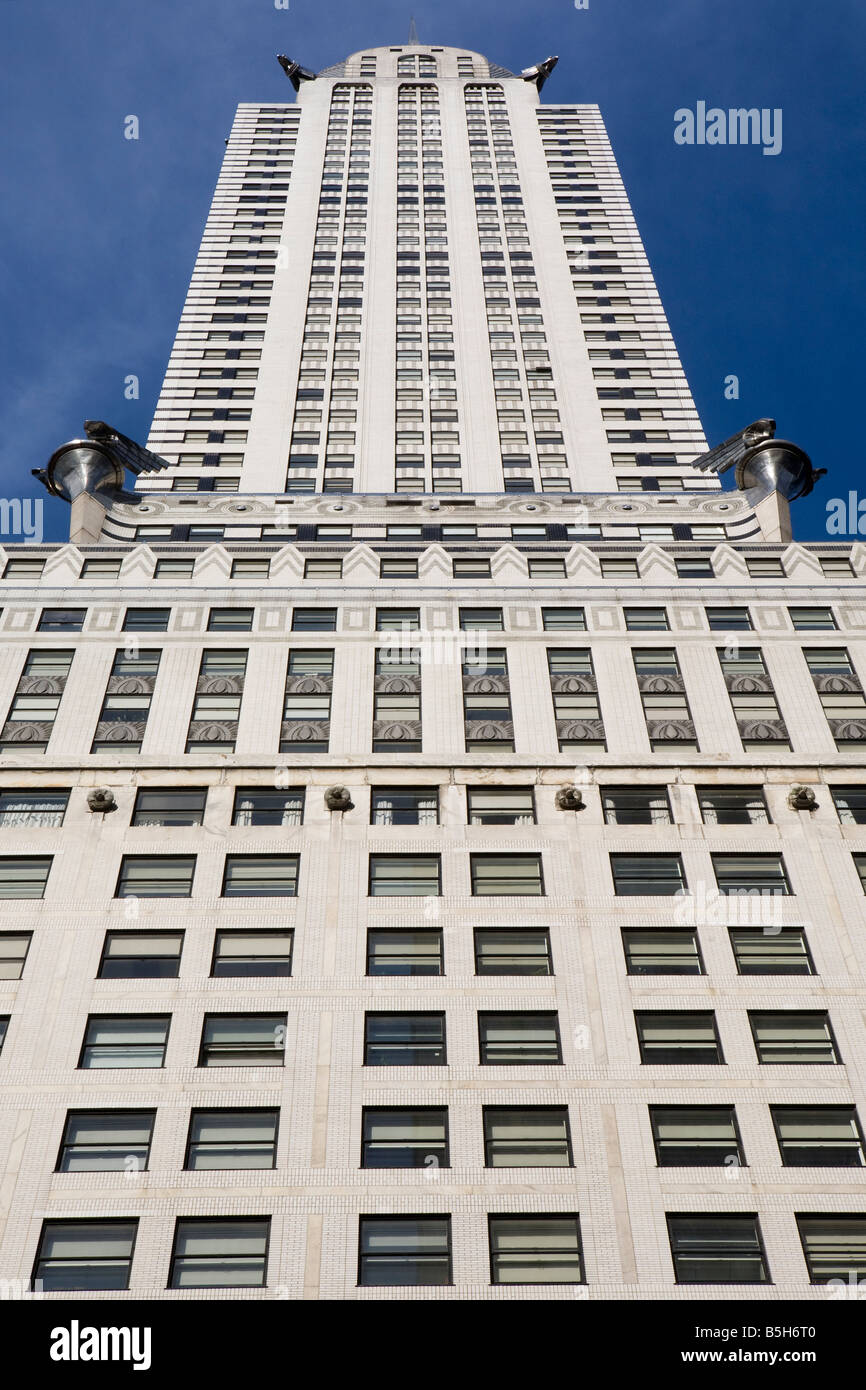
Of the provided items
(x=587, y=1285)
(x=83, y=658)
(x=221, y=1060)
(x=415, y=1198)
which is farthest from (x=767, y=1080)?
(x=83, y=658)

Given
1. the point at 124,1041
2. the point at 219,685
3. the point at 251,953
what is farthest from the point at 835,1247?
the point at 219,685

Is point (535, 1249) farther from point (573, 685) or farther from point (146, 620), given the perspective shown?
point (146, 620)

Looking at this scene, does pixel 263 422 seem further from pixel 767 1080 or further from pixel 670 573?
pixel 767 1080

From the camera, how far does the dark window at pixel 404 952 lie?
32594mm

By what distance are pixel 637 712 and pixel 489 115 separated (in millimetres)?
83021

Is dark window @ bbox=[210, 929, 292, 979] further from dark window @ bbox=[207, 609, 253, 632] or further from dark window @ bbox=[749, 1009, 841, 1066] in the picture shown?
dark window @ bbox=[207, 609, 253, 632]

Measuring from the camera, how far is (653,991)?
3203cm

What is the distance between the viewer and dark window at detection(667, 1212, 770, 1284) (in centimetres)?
2694

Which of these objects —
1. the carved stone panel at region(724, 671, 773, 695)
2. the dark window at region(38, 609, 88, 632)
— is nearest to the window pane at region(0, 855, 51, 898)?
the dark window at region(38, 609, 88, 632)

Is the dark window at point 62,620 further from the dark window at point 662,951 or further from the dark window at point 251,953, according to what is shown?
the dark window at point 662,951

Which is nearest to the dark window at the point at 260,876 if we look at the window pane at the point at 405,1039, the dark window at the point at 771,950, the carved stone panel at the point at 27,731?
the window pane at the point at 405,1039

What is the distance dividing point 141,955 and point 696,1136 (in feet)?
44.2

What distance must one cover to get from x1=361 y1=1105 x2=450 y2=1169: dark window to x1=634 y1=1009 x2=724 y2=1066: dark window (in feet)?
16.2

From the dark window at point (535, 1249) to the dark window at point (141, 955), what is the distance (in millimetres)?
9861
